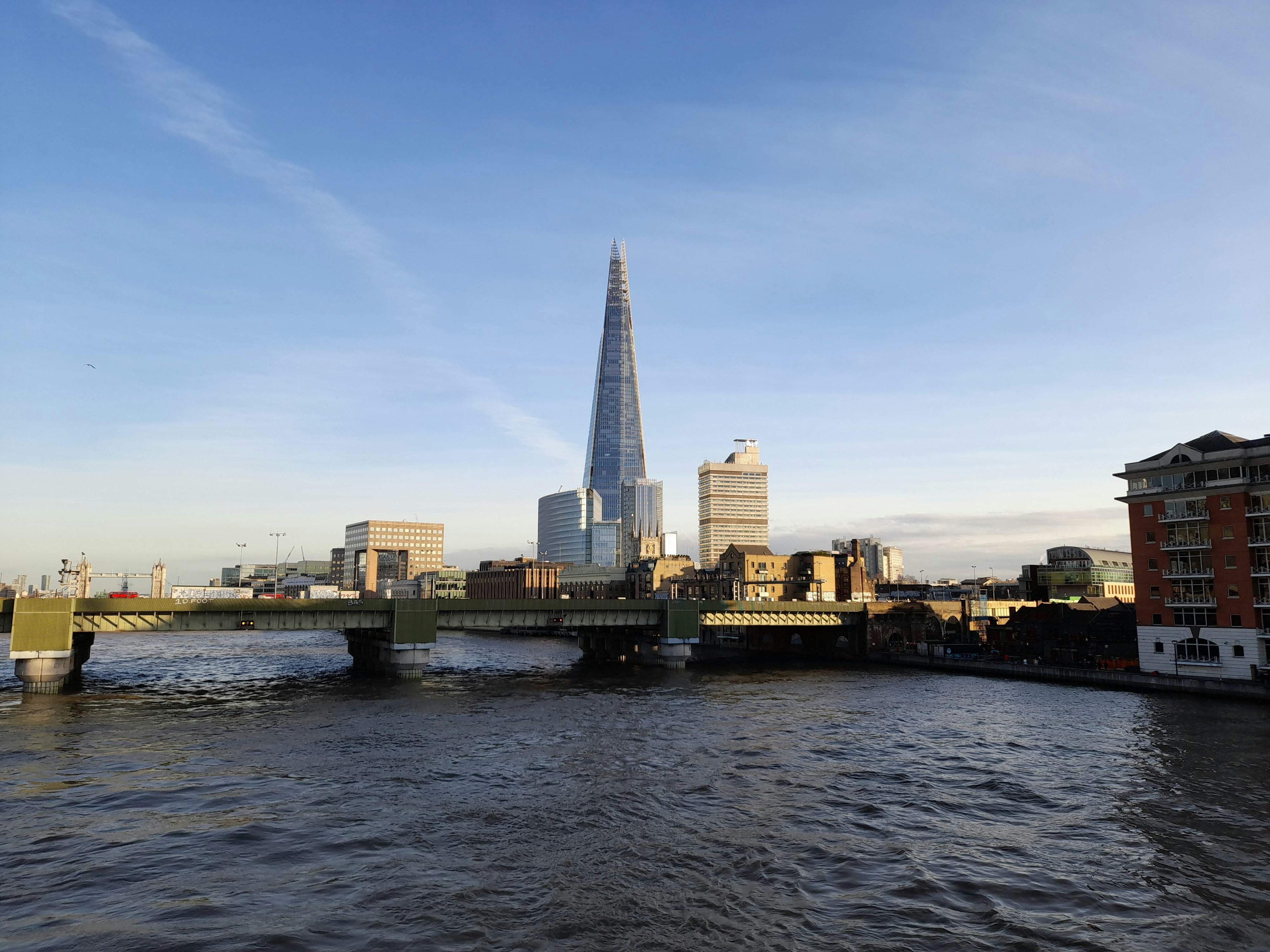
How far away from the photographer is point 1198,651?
95.8 m

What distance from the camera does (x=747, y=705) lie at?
8994 cm

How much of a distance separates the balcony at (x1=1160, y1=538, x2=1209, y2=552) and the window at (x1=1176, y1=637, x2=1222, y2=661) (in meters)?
11.0

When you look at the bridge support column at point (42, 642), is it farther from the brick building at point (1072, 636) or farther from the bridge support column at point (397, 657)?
the brick building at point (1072, 636)

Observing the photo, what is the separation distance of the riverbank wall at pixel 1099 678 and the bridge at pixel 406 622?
26.3 metres

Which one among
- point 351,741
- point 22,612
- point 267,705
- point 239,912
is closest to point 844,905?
point 239,912

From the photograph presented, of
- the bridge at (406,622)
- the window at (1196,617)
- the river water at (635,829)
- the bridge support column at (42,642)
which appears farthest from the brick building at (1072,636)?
the bridge support column at (42,642)

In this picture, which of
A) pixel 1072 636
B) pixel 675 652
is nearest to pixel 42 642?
pixel 675 652

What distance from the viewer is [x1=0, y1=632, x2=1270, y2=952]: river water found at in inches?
1192

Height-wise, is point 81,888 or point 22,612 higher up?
point 22,612

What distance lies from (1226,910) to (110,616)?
126 m

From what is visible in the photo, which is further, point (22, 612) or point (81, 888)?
point (22, 612)

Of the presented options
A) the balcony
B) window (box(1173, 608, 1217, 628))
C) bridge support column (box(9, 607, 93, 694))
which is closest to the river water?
bridge support column (box(9, 607, 93, 694))

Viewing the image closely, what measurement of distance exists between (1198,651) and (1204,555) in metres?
11.7

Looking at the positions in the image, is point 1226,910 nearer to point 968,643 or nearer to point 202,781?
point 202,781
